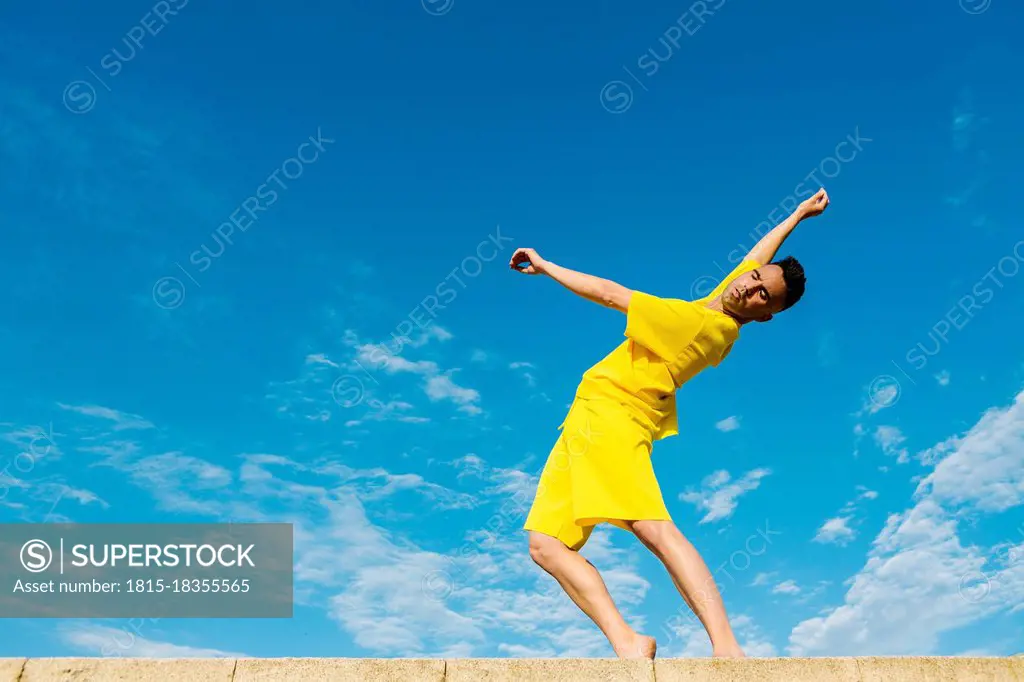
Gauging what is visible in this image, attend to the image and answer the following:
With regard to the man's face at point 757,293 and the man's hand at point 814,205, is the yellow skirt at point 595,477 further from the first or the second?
the man's hand at point 814,205

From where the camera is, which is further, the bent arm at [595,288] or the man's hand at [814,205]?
the man's hand at [814,205]

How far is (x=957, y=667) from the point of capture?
3.17m

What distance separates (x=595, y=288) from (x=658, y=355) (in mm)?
479

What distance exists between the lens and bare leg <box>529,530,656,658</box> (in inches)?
147

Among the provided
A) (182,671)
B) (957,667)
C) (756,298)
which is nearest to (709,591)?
(957,667)

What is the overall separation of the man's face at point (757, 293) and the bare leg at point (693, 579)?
1256 mm

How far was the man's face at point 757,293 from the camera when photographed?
14.0ft

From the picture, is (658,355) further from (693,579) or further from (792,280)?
(693,579)

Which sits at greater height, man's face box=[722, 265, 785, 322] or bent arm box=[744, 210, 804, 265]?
bent arm box=[744, 210, 804, 265]

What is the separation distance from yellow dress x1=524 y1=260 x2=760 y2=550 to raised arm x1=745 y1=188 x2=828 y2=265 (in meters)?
0.72

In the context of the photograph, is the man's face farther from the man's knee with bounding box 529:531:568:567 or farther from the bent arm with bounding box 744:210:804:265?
the man's knee with bounding box 529:531:568:567

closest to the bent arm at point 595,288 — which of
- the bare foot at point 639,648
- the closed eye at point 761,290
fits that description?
the closed eye at point 761,290

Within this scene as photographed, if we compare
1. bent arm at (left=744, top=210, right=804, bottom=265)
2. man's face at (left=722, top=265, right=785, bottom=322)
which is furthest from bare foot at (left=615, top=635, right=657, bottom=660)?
bent arm at (left=744, top=210, right=804, bottom=265)

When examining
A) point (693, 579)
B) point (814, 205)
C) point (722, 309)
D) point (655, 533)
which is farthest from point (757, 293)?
point (693, 579)
